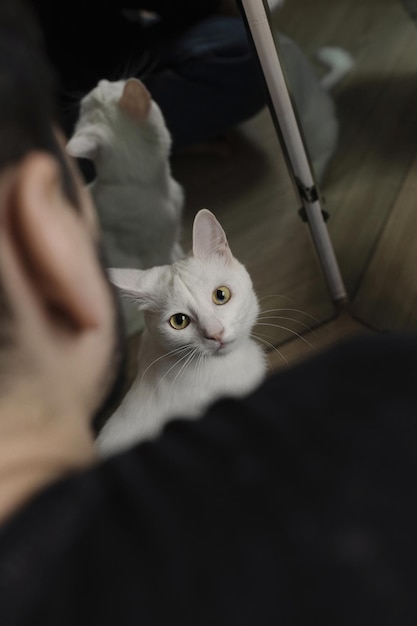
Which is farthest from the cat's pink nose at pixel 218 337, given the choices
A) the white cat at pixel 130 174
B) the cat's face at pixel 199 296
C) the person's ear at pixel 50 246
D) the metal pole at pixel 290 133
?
the person's ear at pixel 50 246

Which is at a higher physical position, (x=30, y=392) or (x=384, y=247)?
(x=30, y=392)

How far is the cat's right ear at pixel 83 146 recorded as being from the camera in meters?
Result: 0.91

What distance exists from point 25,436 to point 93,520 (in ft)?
0.24

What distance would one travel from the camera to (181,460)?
0.38 meters

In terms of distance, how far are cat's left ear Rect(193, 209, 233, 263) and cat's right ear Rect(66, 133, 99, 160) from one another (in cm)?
25

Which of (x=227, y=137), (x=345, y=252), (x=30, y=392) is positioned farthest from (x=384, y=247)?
(x=30, y=392)

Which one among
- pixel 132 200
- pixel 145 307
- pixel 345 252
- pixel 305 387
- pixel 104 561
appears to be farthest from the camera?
pixel 345 252

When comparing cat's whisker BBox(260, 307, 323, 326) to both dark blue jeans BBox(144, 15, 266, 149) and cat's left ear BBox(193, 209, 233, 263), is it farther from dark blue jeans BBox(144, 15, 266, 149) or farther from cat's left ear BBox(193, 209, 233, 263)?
dark blue jeans BBox(144, 15, 266, 149)

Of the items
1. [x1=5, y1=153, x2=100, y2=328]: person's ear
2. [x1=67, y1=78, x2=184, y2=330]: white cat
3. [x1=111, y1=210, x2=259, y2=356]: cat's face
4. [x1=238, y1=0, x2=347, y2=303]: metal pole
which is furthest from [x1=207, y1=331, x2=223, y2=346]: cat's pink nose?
[x1=5, y1=153, x2=100, y2=328]: person's ear

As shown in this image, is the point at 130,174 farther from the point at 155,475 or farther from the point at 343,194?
the point at 155,475

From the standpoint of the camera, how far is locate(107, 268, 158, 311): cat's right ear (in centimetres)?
80

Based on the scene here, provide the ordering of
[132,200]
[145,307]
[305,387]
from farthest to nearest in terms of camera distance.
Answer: [132,200] < [145,307] < [305,387]

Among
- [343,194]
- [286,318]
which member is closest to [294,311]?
[286,318]

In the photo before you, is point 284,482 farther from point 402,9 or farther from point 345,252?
point 402,9
